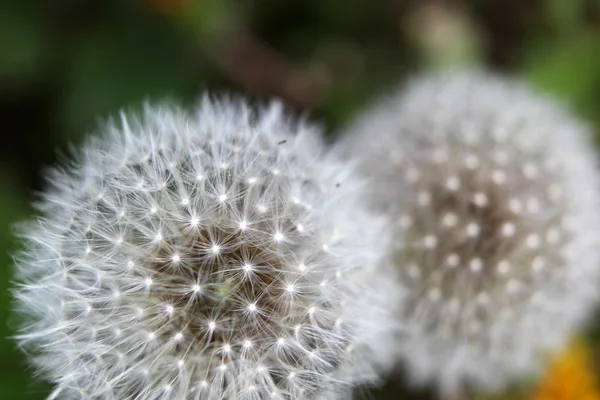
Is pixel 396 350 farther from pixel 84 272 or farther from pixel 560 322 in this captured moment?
pixel 84 272

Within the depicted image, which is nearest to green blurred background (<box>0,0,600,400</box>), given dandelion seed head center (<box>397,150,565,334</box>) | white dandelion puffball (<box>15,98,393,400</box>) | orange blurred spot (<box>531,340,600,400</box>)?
orange blurred spot (<box>531,340,600,400</box>)

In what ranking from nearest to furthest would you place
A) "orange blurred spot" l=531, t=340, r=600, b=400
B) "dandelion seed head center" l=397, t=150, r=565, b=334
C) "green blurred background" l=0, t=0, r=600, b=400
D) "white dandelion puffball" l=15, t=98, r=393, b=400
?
"white dandelion puffball" l=15, t=98, r=393, b=400 < "dandelion seed head center" l=397, t=150, r=565, b=334 < "orange blurred spot" l=531, t=340, r=600, b=400 < "green blurred background" l=0, t=0, r=600, b=400

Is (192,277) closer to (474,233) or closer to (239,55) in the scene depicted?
(474,233)

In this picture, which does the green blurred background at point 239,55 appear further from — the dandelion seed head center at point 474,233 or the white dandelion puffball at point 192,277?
the white dandelion puffball at point 192,277

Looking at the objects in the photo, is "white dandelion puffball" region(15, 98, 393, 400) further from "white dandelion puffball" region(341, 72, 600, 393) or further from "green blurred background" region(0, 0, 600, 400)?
"green blurred background" region(0, 0, 600, 400)

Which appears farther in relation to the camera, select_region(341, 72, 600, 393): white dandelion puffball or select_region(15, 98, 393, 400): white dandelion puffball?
select_region(341, 72, 600, 393): white dandelion puffball

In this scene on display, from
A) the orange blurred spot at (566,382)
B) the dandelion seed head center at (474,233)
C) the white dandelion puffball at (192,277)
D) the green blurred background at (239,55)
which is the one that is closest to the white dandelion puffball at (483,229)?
the dandelion seed head center at (474,233)
